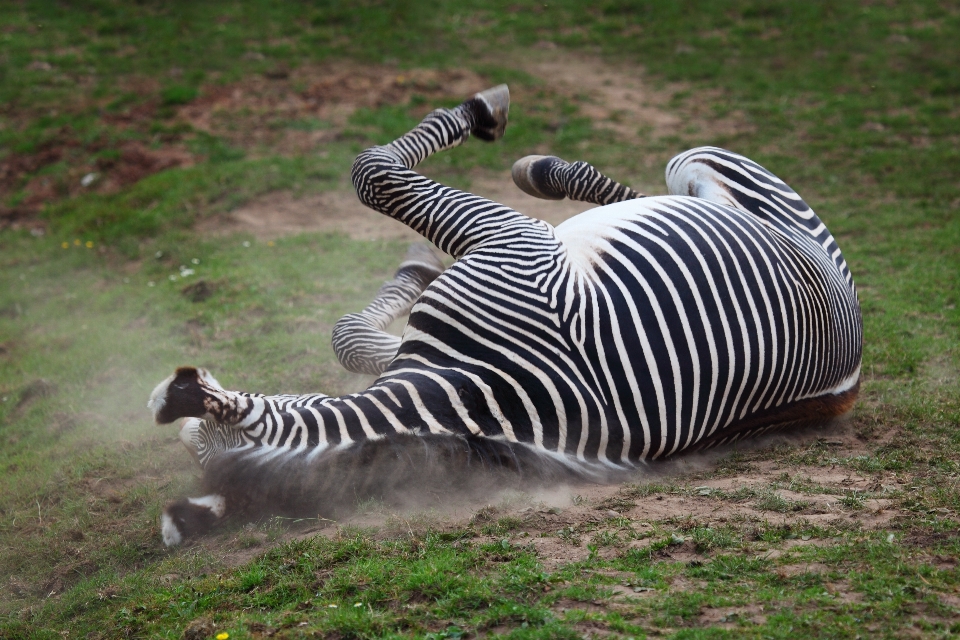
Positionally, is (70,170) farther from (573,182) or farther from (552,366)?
(552,366)

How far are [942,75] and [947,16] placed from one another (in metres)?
2.23

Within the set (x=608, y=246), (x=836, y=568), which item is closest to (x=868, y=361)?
(x=608, y=246)

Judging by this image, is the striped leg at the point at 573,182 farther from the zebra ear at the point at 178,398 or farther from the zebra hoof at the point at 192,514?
the zebra hoof at the point at 192,514

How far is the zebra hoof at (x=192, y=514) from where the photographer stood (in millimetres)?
3777

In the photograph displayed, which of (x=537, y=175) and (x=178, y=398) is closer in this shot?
(x=178, y=398)

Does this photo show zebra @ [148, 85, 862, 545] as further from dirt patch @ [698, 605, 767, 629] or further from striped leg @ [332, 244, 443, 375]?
dirt patch @ [698, 605, 767, 629]

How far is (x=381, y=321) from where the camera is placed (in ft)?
19.2

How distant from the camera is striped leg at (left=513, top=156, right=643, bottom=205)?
6.01m

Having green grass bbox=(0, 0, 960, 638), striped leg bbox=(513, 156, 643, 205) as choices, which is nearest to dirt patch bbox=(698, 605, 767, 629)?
green grass bbox=(0, 0, 960, 638)

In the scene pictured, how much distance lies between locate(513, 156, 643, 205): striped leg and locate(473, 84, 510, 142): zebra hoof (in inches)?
12.6

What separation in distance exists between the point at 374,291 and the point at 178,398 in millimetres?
4340

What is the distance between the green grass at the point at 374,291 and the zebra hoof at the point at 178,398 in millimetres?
592

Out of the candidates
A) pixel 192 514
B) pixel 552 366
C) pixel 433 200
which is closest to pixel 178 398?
pixel 192 514

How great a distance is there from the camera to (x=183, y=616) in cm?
336
